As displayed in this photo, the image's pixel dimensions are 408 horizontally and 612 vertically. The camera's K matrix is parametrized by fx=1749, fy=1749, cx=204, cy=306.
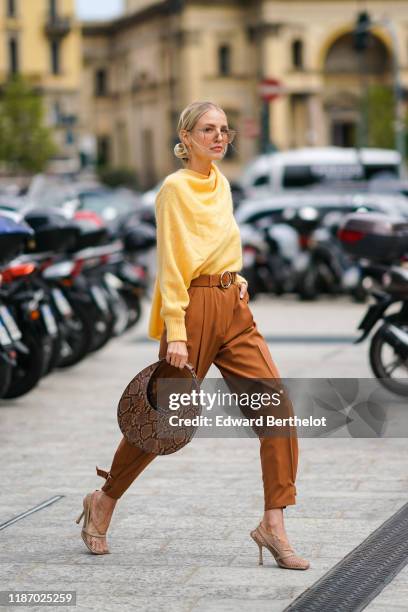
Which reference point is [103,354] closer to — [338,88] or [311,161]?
[311,161]

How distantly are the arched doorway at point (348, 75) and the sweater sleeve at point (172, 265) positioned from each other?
319ft

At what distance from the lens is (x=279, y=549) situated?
6250 mm

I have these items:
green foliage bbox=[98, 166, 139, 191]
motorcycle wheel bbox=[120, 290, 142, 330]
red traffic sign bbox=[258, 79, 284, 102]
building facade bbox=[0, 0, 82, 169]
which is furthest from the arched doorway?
motorcycle wheel bbox=[120, 290, 142, 330]

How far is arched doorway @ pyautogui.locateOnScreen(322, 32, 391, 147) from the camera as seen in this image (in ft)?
342

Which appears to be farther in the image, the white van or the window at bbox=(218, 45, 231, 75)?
the window at bbox=(218, 45, 231, 75)

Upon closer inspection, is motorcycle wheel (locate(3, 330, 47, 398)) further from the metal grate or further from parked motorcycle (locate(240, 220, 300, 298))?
parked motorcycle (locate(240, 220, 300, 298))

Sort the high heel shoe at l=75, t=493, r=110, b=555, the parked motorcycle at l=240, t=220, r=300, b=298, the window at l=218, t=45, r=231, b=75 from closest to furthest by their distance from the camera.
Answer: the high heel shoe at l=75, t=493, r=110, b=555, the parked motorcycle at l=240, t=220, r=300, b=298, the window at l=218, t=45, r=231, b=75

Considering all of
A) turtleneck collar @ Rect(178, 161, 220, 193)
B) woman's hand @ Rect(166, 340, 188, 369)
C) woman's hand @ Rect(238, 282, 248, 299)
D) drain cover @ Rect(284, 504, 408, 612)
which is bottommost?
drain cover @ Rect(284, 504, 408, 612)

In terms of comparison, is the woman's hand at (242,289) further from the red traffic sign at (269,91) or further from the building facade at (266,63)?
the building facade at (266,63)

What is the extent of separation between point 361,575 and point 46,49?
341 ft

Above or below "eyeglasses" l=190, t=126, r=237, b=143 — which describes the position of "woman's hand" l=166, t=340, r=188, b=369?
below

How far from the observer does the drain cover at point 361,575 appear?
5.73m

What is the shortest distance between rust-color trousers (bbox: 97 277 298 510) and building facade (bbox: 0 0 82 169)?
100888 millimetres

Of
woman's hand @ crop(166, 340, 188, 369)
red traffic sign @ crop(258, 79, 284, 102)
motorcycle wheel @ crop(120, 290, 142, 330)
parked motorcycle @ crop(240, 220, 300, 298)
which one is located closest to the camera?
woman's hand @ crop(166, 340, 188, 369)
